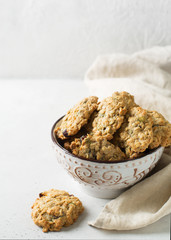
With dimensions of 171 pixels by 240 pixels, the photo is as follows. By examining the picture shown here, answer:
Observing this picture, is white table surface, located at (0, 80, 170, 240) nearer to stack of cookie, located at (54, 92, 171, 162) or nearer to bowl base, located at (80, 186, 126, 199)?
bowl base, located at (80, 186, 126, 199)

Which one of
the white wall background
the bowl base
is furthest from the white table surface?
the white wall background

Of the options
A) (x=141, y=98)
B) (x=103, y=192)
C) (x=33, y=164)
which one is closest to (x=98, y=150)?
(x=103, y=192)

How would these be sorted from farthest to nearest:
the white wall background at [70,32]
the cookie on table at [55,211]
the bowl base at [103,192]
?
the white wall background at [70,32] < the bowl base at [103,192] < the cookie on table at [55,211]

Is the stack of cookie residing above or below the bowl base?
above

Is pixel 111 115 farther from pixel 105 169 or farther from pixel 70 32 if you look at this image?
pixel 70 32

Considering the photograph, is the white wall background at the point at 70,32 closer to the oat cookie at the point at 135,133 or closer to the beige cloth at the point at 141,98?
the beige cloth at the point at 141,98

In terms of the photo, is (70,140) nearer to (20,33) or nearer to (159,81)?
(159,81)

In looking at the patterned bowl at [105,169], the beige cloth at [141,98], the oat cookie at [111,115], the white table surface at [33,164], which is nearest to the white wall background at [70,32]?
the white table surface at [33,164]

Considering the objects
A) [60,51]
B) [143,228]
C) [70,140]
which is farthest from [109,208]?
[60,51]
